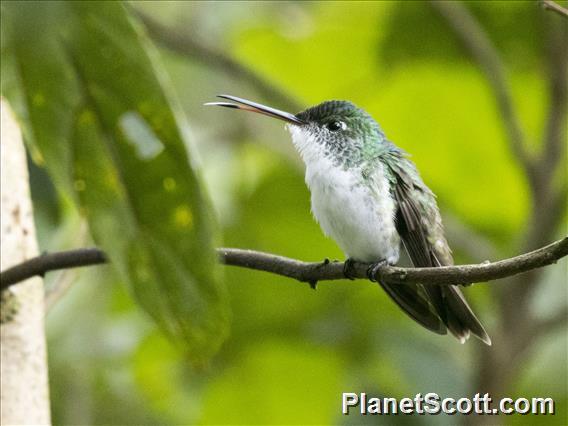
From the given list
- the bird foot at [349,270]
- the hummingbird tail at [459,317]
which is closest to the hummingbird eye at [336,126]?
the hummingbird tail at [459,317]

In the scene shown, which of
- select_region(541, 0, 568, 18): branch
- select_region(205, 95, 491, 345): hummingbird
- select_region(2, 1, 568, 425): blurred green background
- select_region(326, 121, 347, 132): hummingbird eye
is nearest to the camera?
select_region(541, 0, 568, 18): branch

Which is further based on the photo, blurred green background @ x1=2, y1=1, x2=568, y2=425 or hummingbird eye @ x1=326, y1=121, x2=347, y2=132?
blurred green background @ x1=2, y1=1, x2=568, y2=425

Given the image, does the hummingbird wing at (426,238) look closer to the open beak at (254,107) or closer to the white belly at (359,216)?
the white belly at (359,216)

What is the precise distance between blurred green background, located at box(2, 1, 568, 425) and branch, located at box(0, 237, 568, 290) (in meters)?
1.92

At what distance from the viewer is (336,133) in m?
3.43

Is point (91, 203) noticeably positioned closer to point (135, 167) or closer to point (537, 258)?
point (135, 167)

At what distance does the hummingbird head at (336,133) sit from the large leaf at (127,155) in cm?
129

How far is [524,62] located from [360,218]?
2.54 m

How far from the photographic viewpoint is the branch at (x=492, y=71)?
13.8 ft

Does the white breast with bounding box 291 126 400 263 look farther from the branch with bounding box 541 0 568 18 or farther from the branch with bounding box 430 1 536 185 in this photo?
the branch with bounding box 541 0 568 18

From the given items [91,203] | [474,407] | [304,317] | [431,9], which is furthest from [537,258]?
[431,9]

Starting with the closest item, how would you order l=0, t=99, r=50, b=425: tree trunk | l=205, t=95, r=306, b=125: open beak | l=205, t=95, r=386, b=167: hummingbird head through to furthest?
l=0, t=99, r=50, b=425: tree trunk < l=205, t=95, r=306, b=125: open beak < l=205, t=95, r=386, b=167: hummingbird head

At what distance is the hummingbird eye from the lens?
346 centimetres

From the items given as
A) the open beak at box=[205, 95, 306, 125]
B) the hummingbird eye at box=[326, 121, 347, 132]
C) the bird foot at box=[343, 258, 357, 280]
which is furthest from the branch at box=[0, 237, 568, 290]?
the hummingbird eye at box=[326, 121, 347, 132]
